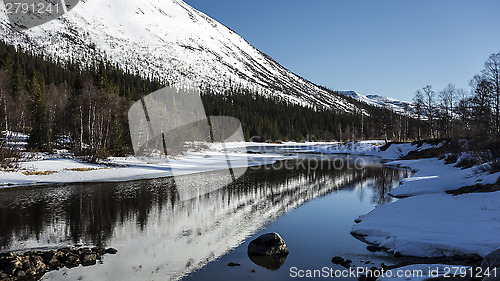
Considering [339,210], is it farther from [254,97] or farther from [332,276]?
[254,97]

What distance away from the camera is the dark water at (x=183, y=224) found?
9.19m

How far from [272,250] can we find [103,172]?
23.6 meters

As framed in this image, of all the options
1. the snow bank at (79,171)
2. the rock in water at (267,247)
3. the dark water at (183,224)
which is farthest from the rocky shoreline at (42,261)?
the snow bank at (79,171)

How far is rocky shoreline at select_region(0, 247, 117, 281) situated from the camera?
8.34 metres

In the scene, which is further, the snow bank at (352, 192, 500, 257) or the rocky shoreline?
the snow bank at (352, 192, 500, 257)

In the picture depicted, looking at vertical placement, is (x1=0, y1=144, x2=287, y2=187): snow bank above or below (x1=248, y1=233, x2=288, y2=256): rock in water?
above

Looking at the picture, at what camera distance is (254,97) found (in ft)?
584

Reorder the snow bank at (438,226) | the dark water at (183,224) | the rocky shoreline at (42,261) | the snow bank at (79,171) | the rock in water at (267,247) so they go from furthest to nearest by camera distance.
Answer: the snow bank at (79,171) → the rock in water at (267,247) → the snow bank at (438,226) → the dark water at (183,224) → the rocky shoreline at (42,261)

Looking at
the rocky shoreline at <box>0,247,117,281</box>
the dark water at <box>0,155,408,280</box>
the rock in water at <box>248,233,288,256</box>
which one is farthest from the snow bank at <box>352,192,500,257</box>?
the rocky shoreline at <box>0,247,117,281</box>

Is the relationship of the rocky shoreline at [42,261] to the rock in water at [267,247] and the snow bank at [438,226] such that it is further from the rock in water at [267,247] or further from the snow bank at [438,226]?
the snow bank at [438,226]

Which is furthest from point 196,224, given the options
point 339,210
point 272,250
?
point 339,210

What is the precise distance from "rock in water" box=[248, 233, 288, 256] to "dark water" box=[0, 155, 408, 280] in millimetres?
341

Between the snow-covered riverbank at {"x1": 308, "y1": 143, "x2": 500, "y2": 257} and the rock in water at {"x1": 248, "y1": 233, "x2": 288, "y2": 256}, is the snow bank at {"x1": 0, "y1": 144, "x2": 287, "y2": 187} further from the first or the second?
the snow-covered riverbank at {"x1": 308, "y1": 143, "x2": 500, "y2": 257}

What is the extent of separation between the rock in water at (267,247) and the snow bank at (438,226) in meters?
3.70
